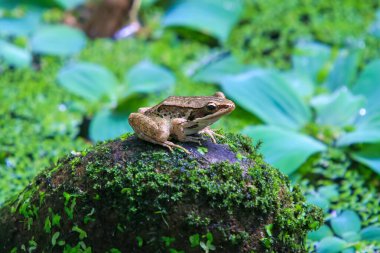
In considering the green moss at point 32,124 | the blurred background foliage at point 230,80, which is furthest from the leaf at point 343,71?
the green moss at point 32,124

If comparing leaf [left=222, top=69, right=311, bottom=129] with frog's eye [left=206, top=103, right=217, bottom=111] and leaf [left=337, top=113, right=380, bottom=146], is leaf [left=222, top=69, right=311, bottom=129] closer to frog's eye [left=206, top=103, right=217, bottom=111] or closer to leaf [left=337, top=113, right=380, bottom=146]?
leaf [left=337, top=113, right=380, bottom=146]

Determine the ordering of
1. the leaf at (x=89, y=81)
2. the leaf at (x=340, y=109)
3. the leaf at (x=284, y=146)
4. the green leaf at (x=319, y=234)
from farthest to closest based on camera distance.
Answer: the leaf at (x=89, y=81), the leaf at (x=340, y=109), the leaf at (x=284, y=146), the green leaf at (x=319, y=234)

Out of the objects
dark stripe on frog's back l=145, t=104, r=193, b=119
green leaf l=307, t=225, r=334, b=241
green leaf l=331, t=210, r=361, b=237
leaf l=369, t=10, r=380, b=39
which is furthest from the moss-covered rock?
leaf l=369, t=10, r=380, b=39

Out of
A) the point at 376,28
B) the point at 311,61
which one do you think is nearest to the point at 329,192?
the point at 311,61

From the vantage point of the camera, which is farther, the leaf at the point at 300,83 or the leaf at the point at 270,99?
the leaf at the point at 300,83

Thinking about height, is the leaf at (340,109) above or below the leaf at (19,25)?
below

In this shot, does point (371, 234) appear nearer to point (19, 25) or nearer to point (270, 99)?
point (270, 99)

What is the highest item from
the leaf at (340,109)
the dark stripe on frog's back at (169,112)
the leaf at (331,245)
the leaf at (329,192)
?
the leaf at (340,109)

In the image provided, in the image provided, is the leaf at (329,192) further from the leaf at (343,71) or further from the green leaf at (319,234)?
the leaf at (343,71)
